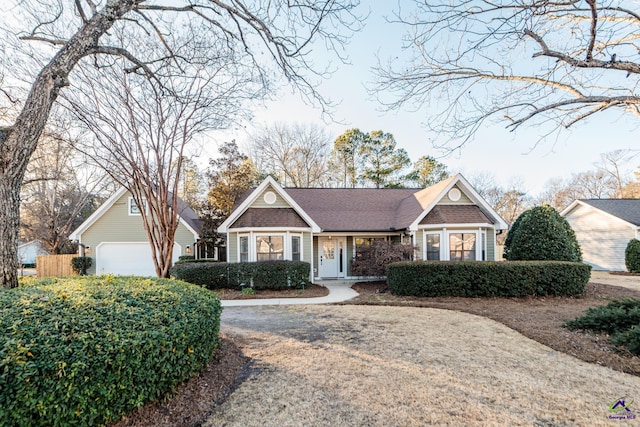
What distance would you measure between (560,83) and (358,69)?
4142 millimetres

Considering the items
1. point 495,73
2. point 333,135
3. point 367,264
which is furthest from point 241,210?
point 333,135

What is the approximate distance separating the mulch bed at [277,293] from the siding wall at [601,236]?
67.3ft

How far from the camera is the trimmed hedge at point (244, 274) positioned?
12.5 metres

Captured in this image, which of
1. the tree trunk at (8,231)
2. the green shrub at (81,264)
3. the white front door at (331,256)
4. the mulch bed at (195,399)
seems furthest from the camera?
the green shrub at (81,264)

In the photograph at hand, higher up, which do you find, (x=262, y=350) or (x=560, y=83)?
(x=560, y=83)

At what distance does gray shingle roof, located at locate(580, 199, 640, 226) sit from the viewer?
20.3 meters

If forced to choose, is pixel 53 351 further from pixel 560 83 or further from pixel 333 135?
pixel 333 135

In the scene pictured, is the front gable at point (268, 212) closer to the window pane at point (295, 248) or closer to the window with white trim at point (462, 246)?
the window pane at point (295, 248)

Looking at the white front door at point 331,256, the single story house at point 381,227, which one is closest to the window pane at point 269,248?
the single story house at point 381,227

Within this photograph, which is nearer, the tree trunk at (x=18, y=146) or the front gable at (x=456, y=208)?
the tree trunk at (x=18, y=146)

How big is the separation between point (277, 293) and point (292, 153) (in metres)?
18.3

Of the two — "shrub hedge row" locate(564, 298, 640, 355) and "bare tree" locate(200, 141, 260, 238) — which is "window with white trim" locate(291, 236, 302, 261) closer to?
"bare tree" locate(200, 141, 260, 238)

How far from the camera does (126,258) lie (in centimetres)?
1728

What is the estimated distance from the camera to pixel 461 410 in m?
3.45
